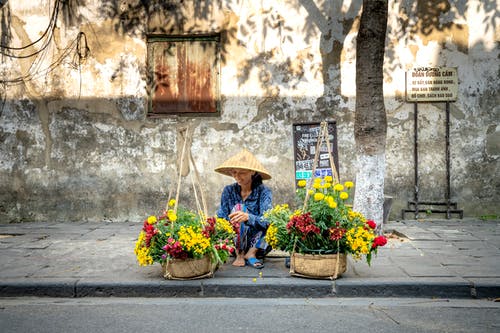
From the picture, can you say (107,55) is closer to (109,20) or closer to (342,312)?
(109,20)

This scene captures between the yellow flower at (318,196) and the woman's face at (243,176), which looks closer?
the yellow flower at (318,196)

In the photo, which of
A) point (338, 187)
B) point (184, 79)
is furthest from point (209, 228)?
point (184, 79)

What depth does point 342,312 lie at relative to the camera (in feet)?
14.6

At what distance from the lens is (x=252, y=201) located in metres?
6.00

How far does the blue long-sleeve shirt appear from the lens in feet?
19.3

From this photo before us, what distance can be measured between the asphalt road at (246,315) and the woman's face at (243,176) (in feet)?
4.85

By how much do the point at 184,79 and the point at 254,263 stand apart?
4.66 metres

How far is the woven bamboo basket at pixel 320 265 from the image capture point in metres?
5.09

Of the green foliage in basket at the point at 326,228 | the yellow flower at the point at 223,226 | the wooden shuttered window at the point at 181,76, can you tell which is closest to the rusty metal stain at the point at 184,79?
the wooden shuttered window at the point at 181,76

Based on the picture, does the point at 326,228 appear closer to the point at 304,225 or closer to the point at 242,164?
the point at 304,225

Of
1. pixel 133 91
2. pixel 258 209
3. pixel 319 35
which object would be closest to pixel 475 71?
pixel 319 35

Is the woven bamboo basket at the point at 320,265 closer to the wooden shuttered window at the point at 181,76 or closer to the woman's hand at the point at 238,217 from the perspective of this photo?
the woman's hand at the point at 238,217

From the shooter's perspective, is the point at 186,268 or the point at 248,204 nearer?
the point at 186,268

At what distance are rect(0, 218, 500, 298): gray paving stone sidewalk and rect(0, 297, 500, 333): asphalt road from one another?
12 centimetres
